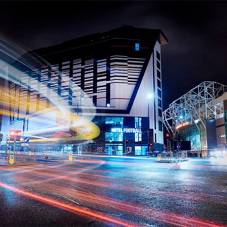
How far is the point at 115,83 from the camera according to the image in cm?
6681

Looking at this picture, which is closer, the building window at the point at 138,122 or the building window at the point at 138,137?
the building window at the point at 138,137

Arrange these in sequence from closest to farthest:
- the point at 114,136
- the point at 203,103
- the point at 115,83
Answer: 1. the point at 114,136
2. the point at 115,83
3. the point at 203,103

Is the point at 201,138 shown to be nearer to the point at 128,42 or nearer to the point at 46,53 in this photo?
the point at 128,42

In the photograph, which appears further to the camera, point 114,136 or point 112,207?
point 114,136

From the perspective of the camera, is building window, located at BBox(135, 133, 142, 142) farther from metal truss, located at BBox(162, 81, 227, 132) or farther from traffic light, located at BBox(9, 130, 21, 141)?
traffic light, located at BBox(9, 130, 21, 141)

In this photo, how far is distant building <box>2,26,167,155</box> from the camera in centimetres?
6291

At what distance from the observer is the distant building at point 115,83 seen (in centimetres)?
6291

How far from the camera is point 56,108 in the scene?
73562 mm

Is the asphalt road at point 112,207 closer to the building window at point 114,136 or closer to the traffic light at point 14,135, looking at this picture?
the traffic light at point 14,135

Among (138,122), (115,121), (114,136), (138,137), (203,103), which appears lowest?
(138,137)

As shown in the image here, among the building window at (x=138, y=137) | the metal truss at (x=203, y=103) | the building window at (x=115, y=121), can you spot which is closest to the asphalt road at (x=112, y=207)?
the building window at (x=115, y=121)

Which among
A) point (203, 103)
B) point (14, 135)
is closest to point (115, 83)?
point (203, 103)

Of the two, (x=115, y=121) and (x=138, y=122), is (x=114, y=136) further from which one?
(x=138, y=122)

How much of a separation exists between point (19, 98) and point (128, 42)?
198 ft
